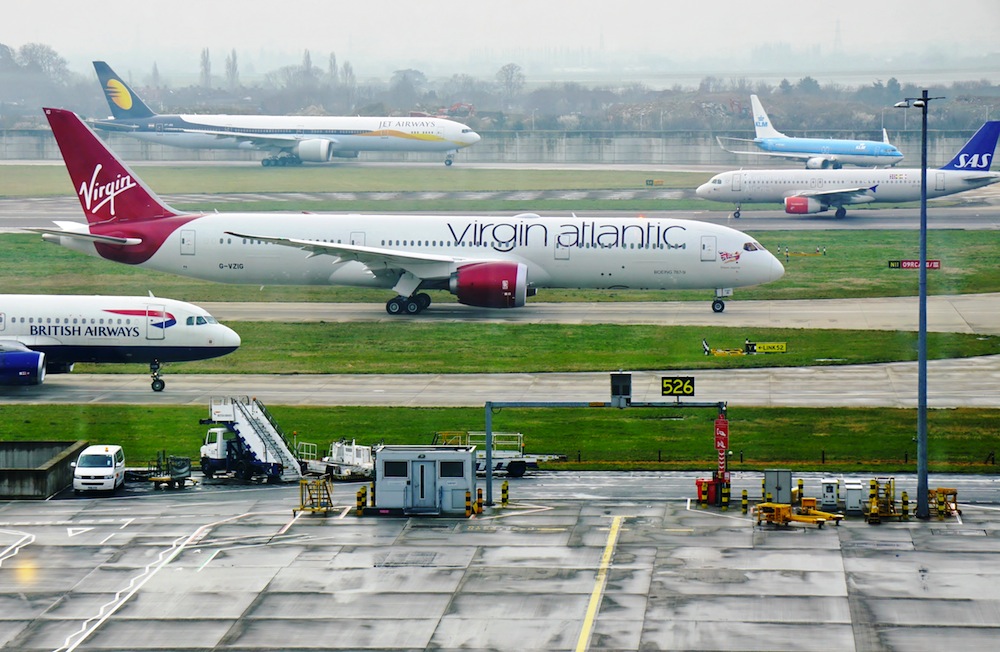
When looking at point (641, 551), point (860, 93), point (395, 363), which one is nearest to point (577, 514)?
point (641, 551)

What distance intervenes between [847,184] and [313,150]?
219 feet

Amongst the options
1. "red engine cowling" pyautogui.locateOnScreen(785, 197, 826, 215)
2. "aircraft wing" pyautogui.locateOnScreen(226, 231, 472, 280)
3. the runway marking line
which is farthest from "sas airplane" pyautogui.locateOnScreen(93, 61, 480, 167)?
the runway marking line

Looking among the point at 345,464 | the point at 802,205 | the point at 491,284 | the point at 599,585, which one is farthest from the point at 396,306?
the point at 802,205

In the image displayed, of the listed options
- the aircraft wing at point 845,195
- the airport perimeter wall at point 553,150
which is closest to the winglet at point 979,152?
the aircraft wing at point 845,195

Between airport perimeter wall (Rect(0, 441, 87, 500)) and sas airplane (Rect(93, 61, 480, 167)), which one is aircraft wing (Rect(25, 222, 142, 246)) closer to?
airport perimeter wall (Rect(0, 441, 87, 500))

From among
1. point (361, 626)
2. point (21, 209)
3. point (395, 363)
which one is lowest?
point (361, 626)

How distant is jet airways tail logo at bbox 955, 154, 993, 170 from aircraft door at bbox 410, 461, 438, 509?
91871mm

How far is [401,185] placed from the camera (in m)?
153

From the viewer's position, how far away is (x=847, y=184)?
128 metres

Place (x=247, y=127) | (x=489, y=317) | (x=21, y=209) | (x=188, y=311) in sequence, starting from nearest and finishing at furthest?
(x=188, y=311) → (x=489, y=317) → (x=21, y=209) → (x=247, y=127)

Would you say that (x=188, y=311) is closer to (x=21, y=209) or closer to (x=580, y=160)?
(x=21, y=209)

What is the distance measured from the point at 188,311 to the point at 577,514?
1004 inches

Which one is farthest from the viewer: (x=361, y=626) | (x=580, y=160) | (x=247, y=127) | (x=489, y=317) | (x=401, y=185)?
(x=580, y=160)

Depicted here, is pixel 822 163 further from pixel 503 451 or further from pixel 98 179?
pixel 503 451
